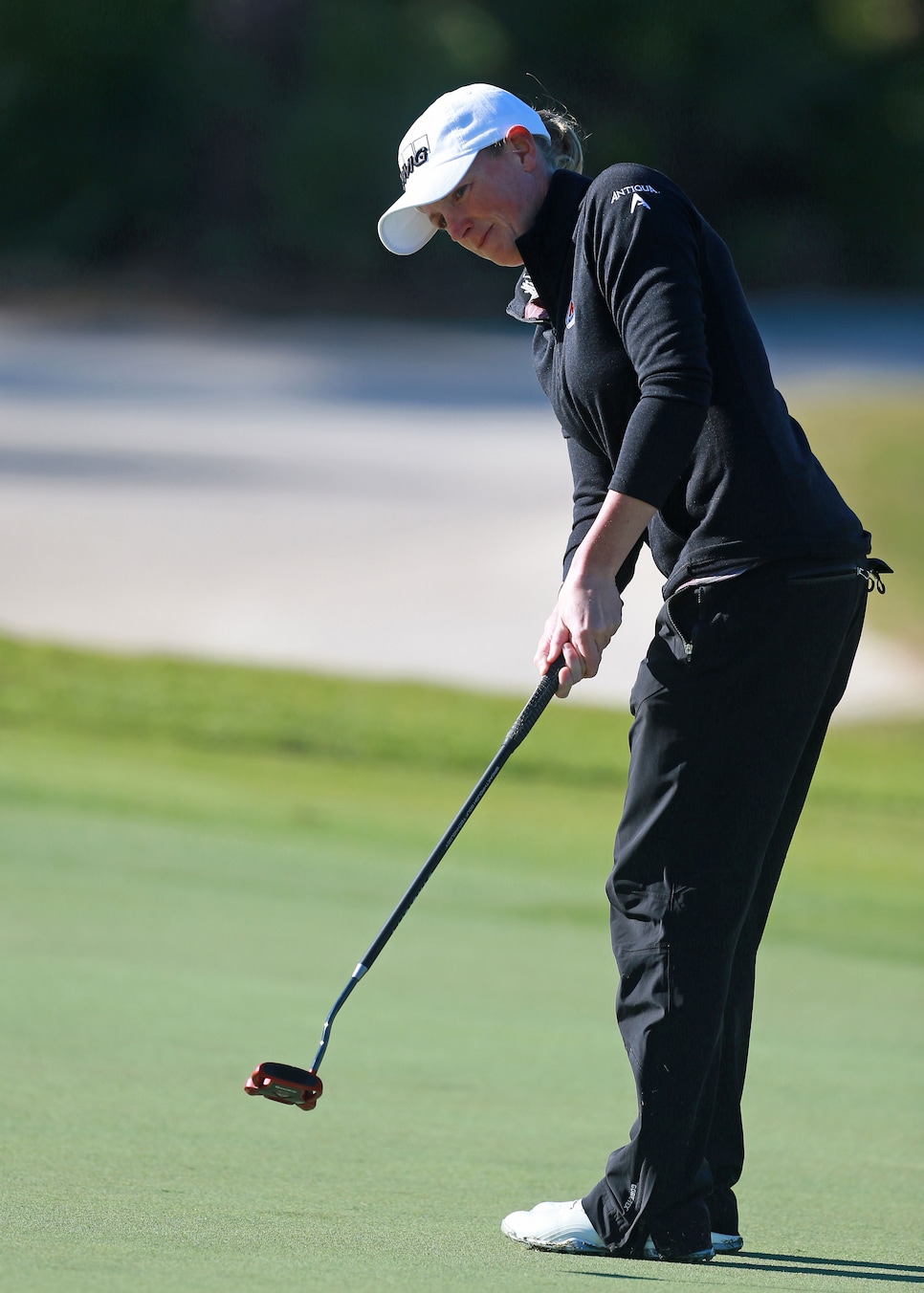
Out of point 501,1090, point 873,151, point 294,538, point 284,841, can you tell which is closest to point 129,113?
point 873,151

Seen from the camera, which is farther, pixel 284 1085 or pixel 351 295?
pixel 351 295

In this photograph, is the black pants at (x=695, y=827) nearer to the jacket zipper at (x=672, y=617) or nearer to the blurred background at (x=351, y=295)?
the jacket zipper at (x=672, y=617)

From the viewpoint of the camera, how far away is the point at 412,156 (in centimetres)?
227

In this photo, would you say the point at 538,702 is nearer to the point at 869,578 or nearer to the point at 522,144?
the point at 869,578

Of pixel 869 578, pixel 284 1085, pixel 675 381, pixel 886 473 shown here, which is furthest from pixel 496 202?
pixel 886 473

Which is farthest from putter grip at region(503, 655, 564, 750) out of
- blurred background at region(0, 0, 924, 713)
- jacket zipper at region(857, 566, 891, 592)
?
blurred background at region(0, 0, 924, 713)

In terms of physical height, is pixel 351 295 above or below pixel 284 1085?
above

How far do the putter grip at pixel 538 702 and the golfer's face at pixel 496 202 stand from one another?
0.48 m

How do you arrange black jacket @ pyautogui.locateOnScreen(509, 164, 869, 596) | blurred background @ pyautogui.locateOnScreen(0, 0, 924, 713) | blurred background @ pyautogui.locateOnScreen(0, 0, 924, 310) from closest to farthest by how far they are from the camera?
black jacket @ pyautogui.locateOnScreen(509, 164, 869, 596) < blurred background @ pyautogui.locateOnScreen(0, 0, 924, 713) < blurred background @ pyautogui.locateOnScreen(0, 0, 924, 310)

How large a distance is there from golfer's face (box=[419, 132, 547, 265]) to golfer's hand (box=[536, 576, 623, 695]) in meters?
0.40

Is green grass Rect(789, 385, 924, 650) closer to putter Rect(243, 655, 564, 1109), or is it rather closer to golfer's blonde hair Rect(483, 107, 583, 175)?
golfer's blonde hair Rect(483, 107, 583, 175)

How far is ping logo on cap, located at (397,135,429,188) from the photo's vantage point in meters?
2.25

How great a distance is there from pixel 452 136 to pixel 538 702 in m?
0.67

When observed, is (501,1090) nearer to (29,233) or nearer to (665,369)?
(665,369)
